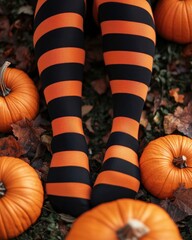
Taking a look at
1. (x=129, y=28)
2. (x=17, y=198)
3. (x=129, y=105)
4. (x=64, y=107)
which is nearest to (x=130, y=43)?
(x=129, y=28)

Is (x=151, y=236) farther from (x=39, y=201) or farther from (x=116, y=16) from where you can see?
(x=116, y=16)

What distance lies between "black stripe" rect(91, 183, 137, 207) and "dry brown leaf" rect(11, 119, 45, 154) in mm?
335

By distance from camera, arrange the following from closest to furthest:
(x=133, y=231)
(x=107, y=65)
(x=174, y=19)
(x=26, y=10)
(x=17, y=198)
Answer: (x=133, y=231) < (x=17, y=198) < (x=107, y=65) < (x=174, y=19) < (x=26, y=10)

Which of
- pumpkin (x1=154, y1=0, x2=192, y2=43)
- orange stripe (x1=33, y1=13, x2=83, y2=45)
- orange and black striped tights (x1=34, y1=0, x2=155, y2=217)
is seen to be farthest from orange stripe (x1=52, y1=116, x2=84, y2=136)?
pumpkin (x1=154, y1=0, x2=192, y2=43)

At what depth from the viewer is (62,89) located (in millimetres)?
1487

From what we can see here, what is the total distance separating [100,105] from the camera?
1729mm

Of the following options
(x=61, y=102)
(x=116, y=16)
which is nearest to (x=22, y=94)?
(x=61, y=102)

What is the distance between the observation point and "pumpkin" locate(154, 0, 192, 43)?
163 centimetres

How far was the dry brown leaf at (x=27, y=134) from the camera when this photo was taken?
1.56 metres

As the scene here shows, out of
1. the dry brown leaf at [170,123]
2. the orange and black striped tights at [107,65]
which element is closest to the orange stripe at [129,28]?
the orange and black striped tights at [107,65]

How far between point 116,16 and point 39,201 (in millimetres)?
667

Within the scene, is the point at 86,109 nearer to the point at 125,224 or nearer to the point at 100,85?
the point at 100,85

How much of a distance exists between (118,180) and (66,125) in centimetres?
26

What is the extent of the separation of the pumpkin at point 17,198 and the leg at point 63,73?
76 millimetres
